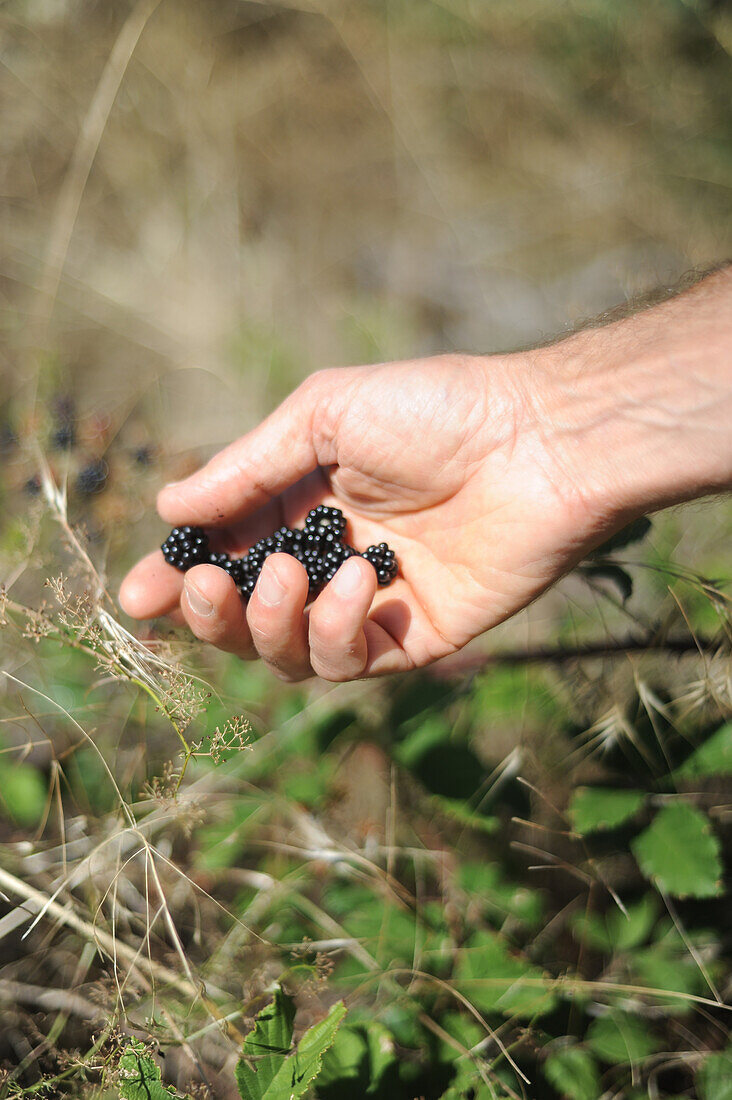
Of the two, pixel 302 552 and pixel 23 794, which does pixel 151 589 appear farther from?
pixel 23 794

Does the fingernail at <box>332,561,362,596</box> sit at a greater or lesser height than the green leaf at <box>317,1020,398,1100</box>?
greater

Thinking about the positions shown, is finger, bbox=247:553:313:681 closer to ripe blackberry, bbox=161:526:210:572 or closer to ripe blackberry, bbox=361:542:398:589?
ripe blackberry, bbox=361:542:398:589

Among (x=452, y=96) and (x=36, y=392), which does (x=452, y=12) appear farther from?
(x=36, y=392)

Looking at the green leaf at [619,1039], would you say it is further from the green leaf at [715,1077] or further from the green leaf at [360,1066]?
the green leaf at [360,1066]

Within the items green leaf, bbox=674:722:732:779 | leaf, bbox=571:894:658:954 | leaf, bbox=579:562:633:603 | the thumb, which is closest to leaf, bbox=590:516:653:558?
leaf, bbox=579:562:633:603

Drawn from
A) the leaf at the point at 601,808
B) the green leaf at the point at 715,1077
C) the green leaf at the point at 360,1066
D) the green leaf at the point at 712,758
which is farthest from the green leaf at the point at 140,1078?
the green leaf at the point at 712,758

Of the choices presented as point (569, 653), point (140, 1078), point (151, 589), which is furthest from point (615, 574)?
point (140, 1078)
